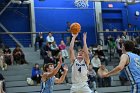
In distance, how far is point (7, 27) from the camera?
68.7 ft

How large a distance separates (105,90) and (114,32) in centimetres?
826

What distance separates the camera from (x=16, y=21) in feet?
69.5

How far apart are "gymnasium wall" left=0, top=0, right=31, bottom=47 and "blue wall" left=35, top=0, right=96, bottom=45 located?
2.55 feet

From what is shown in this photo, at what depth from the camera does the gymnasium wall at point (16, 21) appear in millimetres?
20786

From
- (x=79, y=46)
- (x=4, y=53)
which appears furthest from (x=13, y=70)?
(x=79, y=46)

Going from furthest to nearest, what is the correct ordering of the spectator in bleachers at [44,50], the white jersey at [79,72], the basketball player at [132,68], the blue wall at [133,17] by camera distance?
the blue wall at [133,17] < the spectator in bleachers at [44,50] < the white jersey at [79,72] < the basketball player at [132,68]

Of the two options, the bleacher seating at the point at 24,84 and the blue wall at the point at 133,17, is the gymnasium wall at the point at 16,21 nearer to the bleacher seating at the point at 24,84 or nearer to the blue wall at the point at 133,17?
the bleacher seating at the point at 24,84

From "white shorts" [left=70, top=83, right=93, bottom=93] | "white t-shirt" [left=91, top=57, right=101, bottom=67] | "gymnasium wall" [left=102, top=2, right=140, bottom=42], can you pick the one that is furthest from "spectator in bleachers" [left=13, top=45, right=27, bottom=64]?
"white shorts" [left=70, top=83, right=93, bottom=93]

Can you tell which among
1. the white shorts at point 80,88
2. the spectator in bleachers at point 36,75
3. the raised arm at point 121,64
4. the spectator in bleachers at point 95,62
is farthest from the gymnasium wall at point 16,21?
the raised arm at point 121,64

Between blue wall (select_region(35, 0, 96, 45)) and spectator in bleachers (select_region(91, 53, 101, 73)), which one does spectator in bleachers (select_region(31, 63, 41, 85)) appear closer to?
spectator in bleachers (select_region(91, 53, 101, 73))

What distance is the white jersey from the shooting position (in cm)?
709

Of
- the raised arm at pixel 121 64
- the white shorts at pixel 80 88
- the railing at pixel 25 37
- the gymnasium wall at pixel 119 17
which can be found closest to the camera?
the raised arm at pixel 121 64

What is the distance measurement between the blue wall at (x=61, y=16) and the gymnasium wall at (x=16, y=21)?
777mm

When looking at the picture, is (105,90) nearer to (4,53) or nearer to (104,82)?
(104,82)
